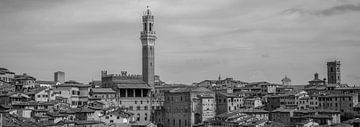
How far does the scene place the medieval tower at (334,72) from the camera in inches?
3044

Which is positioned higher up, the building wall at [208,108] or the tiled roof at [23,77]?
the tiled roof at [23,77]

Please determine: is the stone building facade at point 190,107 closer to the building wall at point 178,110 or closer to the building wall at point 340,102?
the building wall at point 178,110

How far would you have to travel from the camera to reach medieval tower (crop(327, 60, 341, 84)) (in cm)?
7731

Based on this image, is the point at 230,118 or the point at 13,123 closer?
the point at 13,123

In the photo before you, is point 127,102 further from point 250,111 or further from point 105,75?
point 250,111

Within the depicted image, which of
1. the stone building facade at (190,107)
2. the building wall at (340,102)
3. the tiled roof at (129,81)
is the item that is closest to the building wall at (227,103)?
the stone building facade at (190,107)

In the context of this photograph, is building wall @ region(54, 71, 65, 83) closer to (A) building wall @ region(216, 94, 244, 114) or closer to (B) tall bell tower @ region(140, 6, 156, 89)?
(B) tall bell tower @ region(140, 6, 156, 89)

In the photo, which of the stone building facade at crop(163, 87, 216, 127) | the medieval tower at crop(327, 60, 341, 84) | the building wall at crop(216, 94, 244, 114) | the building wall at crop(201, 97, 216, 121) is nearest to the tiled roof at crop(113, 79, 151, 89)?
the stone building facade at crop(163, 87, 216, 127)

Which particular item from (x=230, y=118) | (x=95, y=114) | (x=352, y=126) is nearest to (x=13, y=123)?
(x=95, y=114)

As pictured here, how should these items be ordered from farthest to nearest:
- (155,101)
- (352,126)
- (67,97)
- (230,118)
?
(155,101) → (67,97) → (230,118) → (352,126)

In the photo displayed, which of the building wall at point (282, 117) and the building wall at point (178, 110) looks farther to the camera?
the building wall at point (178, 110)

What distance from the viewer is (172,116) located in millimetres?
62688

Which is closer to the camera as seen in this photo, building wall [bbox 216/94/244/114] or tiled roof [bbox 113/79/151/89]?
building wall [bbox 216/94/244/114]

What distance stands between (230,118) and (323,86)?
836 inches
